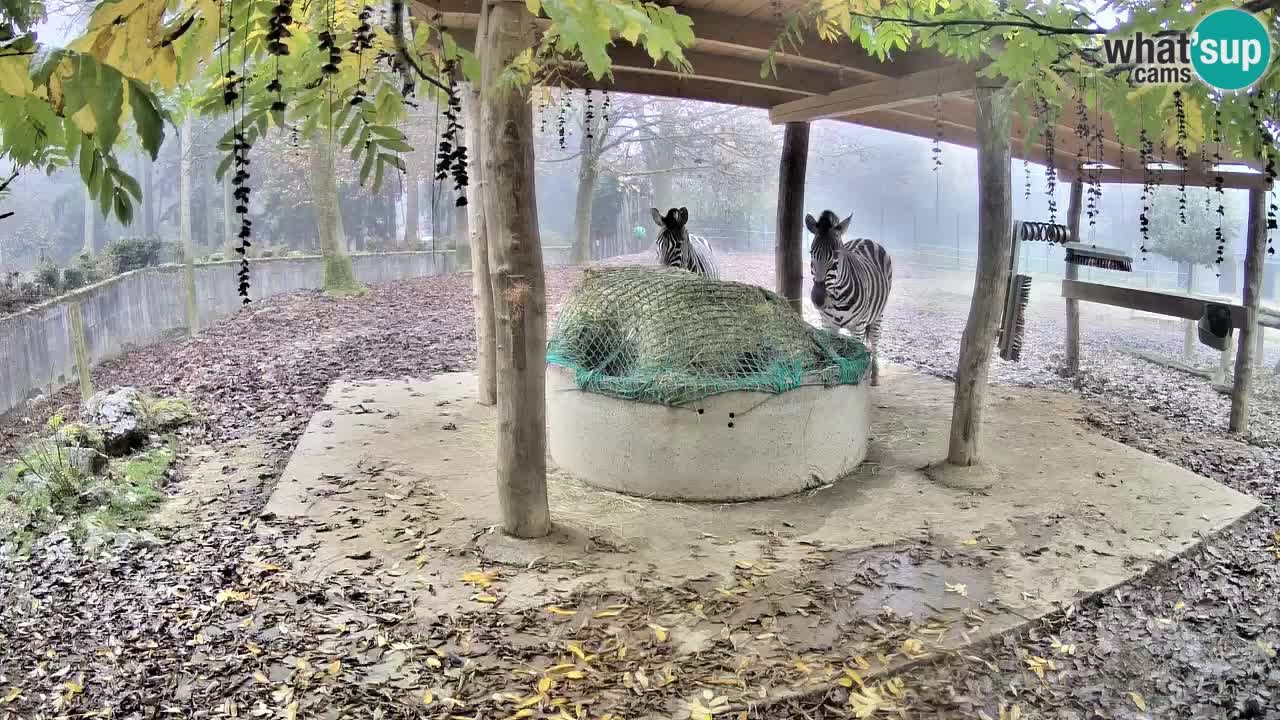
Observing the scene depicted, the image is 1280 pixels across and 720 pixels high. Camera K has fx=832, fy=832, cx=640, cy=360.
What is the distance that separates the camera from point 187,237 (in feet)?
26.7

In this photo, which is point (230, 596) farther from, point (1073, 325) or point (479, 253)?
point (1073, 325)

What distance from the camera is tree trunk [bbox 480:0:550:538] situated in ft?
13.5

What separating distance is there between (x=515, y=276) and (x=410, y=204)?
35.1ft

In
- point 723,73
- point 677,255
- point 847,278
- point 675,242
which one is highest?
point 723,73

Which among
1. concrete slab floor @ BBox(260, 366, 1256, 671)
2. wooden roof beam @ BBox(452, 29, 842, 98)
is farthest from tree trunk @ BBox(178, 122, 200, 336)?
wooden roof beam @ BBox(452, 29, 842, 98)

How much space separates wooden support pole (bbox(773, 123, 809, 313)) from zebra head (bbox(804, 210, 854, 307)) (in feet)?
2.16

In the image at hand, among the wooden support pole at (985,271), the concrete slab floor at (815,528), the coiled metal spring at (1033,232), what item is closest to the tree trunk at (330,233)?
the concrete slab floor at (815,528)

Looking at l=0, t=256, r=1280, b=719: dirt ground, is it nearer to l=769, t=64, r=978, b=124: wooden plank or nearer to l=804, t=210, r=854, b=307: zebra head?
l=769, t=64, r=978, b=124: wooden plank

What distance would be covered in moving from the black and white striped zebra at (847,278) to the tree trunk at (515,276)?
4319 mm

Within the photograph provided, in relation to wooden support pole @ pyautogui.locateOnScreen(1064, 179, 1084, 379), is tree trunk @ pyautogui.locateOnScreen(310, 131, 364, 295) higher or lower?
higher

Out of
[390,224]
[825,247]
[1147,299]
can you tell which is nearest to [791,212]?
[825,247]

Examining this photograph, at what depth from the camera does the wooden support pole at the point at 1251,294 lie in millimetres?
7133

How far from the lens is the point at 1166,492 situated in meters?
5.47

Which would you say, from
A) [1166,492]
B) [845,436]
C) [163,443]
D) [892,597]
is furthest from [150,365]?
[1166,492]
